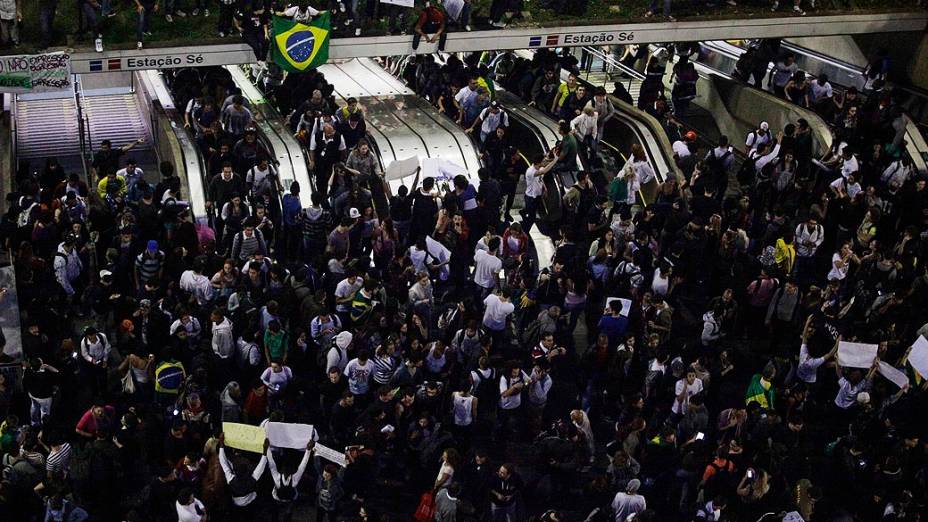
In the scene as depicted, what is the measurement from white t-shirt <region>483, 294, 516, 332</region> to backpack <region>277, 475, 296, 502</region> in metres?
3.35

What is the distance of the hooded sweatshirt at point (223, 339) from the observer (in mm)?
12844

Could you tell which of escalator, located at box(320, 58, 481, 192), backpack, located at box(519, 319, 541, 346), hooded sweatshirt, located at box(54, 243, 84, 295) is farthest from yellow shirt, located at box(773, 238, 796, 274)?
hooded sweatshirt, located at box(54, 243, 84, 295)

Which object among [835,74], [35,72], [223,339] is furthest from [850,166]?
[35,72]

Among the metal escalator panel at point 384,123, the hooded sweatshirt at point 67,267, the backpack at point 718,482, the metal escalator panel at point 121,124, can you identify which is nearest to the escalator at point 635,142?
the metal escalator panel at point 384,123

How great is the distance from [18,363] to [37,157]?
802 cm

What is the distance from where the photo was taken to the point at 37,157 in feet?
66.0

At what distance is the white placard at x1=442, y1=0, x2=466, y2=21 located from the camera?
20.8 metres

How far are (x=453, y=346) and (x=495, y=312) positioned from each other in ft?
2.53

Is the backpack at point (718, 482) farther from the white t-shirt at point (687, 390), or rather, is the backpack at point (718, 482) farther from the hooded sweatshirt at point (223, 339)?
the hooded sweatshirt at point (223, 339)

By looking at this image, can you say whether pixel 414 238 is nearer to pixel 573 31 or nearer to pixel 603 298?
pixel 603 298

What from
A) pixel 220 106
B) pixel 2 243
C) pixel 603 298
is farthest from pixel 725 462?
pixel 220 106

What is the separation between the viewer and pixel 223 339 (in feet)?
42.3

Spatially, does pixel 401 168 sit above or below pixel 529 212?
above

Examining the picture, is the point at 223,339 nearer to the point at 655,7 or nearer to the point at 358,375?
the point at 358,375
